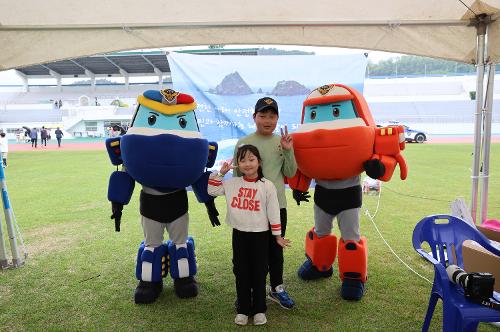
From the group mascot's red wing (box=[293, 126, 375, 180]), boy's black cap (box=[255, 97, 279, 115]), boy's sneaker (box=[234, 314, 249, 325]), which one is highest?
boy's black cap (box=[255, 97, 279, 115])

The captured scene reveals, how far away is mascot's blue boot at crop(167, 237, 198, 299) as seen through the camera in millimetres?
3129

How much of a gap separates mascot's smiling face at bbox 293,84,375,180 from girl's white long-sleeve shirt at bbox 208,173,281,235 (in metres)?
0.52

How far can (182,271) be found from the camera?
3170mm

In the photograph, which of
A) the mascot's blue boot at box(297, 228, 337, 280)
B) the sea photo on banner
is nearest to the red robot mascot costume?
the mascot's blue boot at box(297, 228, 337, 280)

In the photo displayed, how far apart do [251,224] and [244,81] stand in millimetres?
2865

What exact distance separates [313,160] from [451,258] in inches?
45.2

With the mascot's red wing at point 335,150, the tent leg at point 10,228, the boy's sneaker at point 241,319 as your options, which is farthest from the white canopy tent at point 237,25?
the boy's sneaker at point 241,319

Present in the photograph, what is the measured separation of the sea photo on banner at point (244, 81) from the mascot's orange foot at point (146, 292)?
8.08 feet

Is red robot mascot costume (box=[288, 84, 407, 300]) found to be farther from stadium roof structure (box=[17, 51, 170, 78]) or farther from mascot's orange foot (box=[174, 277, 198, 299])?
stadium roof structure (box=[17, 51, 170, 78])

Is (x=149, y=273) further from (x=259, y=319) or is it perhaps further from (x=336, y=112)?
(x=336, y=112)

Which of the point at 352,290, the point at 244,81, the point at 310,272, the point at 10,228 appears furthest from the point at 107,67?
the point at 352,290

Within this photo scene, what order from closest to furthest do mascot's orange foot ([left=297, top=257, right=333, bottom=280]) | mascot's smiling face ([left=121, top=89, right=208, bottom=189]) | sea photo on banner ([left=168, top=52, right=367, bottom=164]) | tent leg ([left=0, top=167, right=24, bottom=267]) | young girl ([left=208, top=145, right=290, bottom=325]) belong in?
young girl ([left=208, top=145, right=290, bottom=325]) < mascot's smiling face ([left=121, top=89, right=208, bottom=189]) < mascot's orange foot ([left=297, top=257, right=333, bottom=280]) < tent leg ([left=0, top=167, right=24, bottom=267]) < sea photo on banner ([left=168, top=52, right=367, bottom=164])

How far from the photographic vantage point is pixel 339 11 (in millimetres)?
3246

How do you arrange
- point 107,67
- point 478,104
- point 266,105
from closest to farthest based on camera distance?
1. point 266,105
2. point 478,104
3. point 107,67
